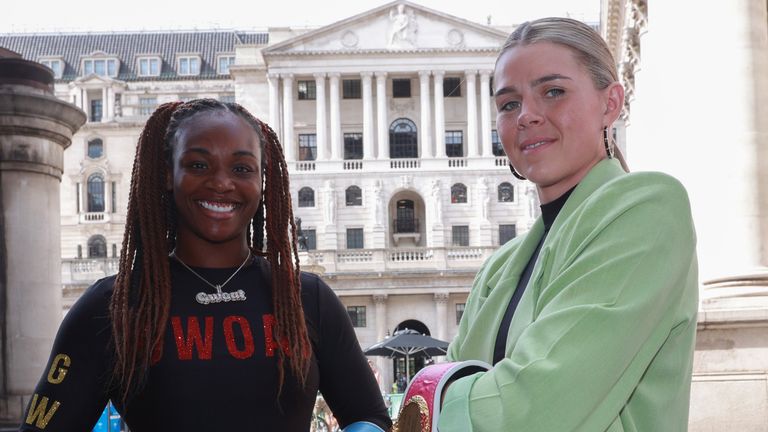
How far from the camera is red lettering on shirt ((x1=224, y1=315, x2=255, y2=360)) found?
3084 millimetres

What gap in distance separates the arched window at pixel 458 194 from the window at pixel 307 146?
31.7 feet

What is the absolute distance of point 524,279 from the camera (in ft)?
8.73

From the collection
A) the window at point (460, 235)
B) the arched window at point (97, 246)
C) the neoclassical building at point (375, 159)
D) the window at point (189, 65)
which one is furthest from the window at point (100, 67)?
the window at point (460, 235)

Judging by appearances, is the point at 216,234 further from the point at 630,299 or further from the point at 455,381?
the point at 630,299

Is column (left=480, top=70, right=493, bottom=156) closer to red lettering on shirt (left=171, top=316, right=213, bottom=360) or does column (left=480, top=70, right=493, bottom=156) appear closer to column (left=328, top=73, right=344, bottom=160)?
column (left=328, top=73, right=344, bottom=160)

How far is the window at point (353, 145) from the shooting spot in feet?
241

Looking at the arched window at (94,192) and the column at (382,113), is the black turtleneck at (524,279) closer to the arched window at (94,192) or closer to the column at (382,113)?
the column at (382,113)

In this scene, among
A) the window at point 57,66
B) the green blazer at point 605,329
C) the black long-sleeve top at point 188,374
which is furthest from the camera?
the window at point 57,66

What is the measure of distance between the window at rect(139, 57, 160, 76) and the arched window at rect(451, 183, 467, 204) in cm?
3213

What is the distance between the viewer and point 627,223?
2.22 meters

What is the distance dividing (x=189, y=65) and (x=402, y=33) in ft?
79.1

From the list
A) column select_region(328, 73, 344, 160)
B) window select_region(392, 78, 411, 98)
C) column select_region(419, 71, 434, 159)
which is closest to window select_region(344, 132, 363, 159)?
column select_region(328, 73, 344, 160)

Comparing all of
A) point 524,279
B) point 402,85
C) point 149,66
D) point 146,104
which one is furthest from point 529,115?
point 149,66

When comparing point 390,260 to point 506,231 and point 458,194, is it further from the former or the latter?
point 506,231
